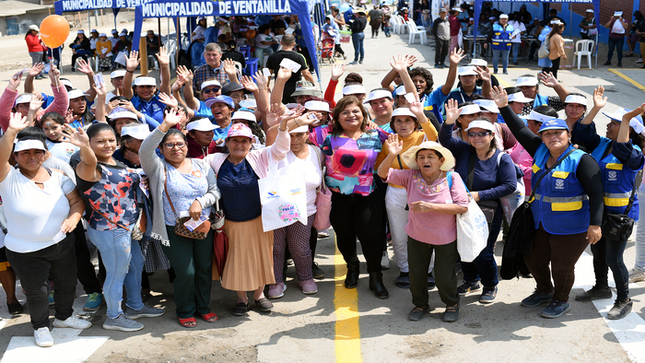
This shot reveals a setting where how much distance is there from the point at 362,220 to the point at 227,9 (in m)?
7.79

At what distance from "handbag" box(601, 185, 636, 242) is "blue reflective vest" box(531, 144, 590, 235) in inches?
9.4

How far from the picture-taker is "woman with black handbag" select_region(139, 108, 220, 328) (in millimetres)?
4684

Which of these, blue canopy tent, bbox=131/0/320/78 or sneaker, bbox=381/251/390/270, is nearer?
sneaker, bbox=381/251/390/270

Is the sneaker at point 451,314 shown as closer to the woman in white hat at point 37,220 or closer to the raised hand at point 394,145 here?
the raised hand at point 394,145

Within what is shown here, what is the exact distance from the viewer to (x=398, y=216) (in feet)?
17.9

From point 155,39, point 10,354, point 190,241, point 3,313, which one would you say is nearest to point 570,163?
point 190,241

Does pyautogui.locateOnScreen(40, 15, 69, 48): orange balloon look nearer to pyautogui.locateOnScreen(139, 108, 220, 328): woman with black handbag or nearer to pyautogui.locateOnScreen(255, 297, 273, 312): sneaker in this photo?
pyautogui.locateOnScreen(139, 108, 220, 328): woman with black handbag

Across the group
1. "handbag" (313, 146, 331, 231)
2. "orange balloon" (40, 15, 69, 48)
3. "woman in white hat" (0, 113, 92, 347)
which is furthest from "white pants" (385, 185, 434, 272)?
"orange balloon" (40, 15, 69, 48)

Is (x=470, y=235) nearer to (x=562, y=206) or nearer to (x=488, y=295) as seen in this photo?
(x=562, y=206)

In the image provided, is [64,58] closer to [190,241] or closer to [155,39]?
[155,39]

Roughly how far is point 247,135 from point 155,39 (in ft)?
57.7

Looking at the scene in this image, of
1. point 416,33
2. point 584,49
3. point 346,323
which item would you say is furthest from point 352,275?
point 416,33

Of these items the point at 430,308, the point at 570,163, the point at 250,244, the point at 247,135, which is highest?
the point at 247,135

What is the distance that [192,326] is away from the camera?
16.4 ft
